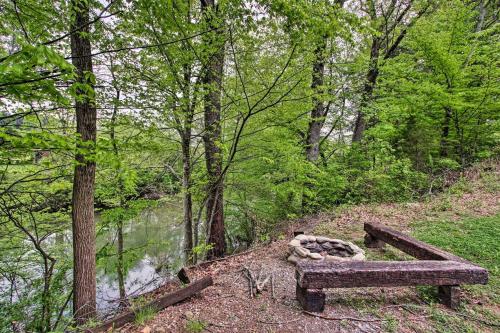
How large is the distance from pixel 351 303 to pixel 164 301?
2082 millimetres

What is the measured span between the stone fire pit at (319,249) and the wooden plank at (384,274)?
3.49 feet

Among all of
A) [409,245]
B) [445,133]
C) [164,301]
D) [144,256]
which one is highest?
[445,133]

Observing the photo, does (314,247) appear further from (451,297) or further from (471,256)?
(471,256)

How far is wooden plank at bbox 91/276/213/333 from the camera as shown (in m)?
2.56

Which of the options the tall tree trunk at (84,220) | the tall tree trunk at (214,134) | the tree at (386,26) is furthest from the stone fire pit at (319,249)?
the tree at (386,26)

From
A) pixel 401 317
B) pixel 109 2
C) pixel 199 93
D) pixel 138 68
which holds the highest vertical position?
pixel 109 2

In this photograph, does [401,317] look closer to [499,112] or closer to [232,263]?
[232,263]

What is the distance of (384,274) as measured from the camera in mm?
2504

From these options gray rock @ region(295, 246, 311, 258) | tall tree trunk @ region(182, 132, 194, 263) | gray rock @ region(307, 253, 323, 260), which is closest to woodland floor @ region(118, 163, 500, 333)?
gray rock @ region(295, 246, 311, 258)

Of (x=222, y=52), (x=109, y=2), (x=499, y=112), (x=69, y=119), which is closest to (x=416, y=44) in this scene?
(x=499, y=112)

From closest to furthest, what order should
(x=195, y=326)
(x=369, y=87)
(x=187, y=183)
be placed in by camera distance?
1. (x=195, y=326)
2. (x=187, y=183)
3. (x=369, y=87)

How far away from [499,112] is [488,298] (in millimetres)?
7460

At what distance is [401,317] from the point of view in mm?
2414

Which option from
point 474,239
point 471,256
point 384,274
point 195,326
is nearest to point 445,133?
point 474,239
